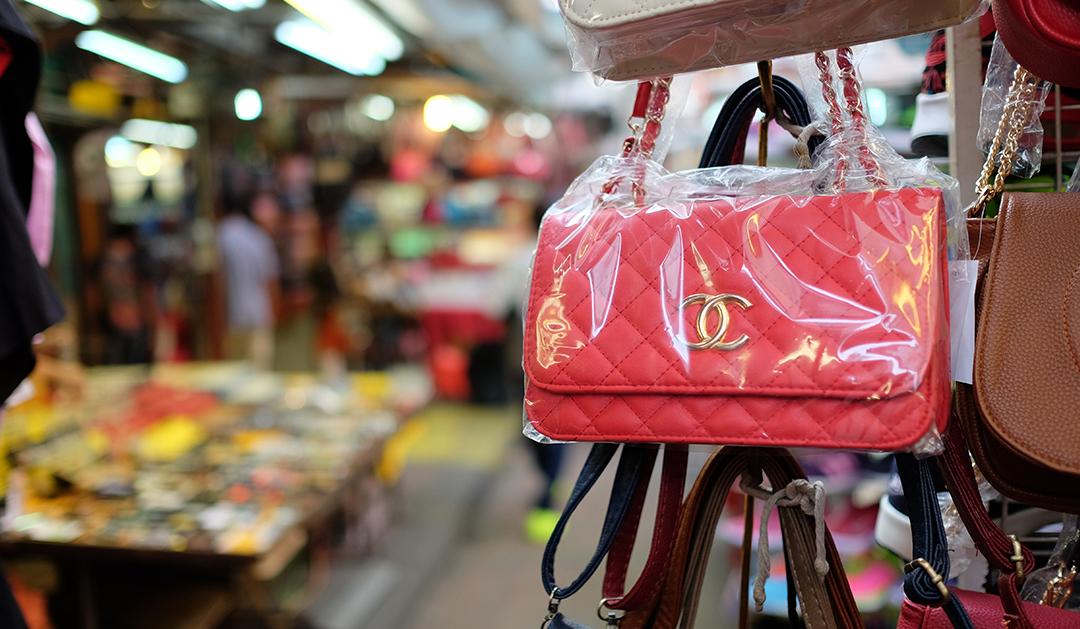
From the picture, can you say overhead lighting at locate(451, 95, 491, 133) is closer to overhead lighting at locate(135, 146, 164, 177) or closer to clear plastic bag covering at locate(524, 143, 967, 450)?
overhead lighting at locate(135, 146, 164, 177)

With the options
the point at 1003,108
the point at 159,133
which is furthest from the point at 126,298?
the point at 1003,108

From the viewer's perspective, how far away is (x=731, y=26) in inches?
30.1

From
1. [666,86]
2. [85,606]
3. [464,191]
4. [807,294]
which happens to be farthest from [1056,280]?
[464,191]

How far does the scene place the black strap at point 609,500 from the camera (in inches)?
33.1

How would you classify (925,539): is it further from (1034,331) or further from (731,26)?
(731,26)

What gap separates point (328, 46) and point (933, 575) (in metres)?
4.01

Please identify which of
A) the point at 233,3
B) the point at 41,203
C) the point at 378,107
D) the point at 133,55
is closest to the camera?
the point at 41,203

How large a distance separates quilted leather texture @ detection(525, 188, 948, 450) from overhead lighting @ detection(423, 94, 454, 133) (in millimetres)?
6257

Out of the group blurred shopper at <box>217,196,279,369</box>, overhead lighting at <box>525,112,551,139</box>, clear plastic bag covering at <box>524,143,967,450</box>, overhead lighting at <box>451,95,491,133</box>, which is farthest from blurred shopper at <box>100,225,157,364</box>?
overhead lighting at <box>525,112,551,139</box>

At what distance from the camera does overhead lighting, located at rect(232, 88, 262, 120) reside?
495 centimetres

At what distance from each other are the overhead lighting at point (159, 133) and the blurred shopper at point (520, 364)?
2079 mm

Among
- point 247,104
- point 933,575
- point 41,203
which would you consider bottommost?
point 933,575

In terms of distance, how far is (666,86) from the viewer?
0.87 m

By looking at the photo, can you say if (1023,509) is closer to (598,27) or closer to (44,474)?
(598,27)
